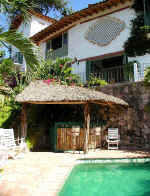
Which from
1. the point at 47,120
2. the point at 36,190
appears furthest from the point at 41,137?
the point at 36,190

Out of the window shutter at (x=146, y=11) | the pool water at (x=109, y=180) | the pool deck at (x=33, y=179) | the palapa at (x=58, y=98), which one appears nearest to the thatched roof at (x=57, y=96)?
the palapa at (x=58, y=98)

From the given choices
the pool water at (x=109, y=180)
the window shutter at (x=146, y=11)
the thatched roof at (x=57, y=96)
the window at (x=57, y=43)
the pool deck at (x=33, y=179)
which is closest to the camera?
the pool deck at (x=33, y=179)

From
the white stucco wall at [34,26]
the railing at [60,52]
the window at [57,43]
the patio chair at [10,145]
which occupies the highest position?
the white stucco wall at [34,26]

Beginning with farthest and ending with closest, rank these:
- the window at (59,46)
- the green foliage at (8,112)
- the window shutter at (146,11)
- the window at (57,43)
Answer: the window at (57,43) < the window at (59,46) < the green foliage at (8,112) < the window shutter at (146,11)

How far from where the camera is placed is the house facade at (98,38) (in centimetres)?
1209

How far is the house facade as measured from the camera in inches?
476

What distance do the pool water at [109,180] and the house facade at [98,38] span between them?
19.7 ft

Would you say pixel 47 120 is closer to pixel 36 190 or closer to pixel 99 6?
pixel 36 190

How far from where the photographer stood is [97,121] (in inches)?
378

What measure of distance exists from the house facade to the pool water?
5.99 metres

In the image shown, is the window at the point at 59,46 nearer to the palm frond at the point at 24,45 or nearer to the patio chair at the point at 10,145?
the patio chair at the point at 10,145

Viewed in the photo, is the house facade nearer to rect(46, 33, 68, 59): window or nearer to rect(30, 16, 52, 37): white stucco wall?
rect(46, 33, 68, 59): window

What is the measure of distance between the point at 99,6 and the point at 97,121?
798 centimetres

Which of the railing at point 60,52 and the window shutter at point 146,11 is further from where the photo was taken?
the railing at point 60,52
